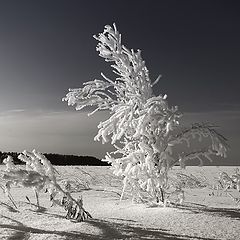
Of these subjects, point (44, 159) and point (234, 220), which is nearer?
point (234, 220)

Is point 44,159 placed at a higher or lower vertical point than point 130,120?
lower

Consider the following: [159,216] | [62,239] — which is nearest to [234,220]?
[159,216]

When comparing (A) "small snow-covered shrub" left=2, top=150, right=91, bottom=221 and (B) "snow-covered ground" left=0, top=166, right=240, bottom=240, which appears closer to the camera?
(B) "snow-covered ground" left=0, top=166, right=240, bottom=240

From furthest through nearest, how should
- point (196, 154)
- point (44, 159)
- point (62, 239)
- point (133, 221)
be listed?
point (196, 154)
point (44, 159)
point (133, 221)
point (62, 239)

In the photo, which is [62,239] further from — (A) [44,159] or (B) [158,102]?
(B) [158,102]

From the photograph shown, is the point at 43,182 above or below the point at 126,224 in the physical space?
above

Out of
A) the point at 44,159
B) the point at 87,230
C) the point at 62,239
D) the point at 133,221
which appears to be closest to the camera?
the point at 62,239

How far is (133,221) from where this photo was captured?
5.94m

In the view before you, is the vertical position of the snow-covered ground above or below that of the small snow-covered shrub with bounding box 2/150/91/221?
below

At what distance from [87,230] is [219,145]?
2.64 meters

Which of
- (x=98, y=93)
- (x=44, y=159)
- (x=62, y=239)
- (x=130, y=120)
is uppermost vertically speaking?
(x=98, y=93)

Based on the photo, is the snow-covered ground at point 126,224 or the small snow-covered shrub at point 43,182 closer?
the snow-covered ground at point 126,224

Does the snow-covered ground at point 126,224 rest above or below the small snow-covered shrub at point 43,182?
below

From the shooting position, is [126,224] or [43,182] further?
[126,224]
